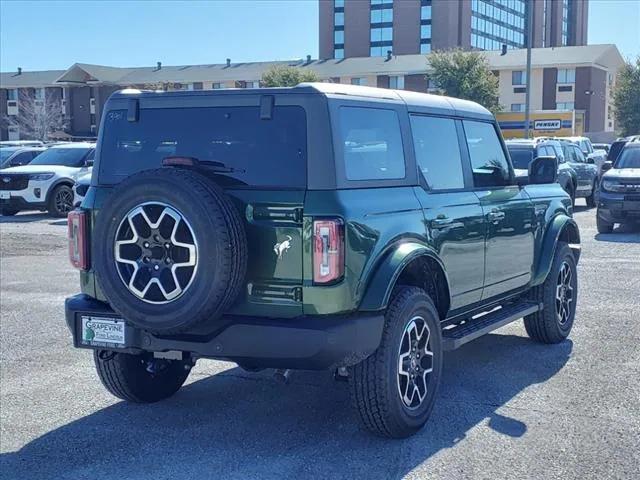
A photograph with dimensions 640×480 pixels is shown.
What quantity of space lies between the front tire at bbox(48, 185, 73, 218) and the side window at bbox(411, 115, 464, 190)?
1575 cm

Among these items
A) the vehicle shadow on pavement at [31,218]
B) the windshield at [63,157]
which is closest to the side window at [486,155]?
the vehicle shadow on pavement at [31,218]

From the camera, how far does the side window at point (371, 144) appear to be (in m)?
4.97

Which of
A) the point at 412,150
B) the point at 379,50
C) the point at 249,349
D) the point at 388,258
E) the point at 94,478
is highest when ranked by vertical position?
the point at 379,50

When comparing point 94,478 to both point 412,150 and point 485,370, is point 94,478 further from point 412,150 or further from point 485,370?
point 485,370

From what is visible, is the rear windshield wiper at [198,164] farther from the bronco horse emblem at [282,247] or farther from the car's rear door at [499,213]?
the car's rear door at [499,213]

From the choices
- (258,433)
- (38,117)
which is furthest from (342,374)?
(38,117)

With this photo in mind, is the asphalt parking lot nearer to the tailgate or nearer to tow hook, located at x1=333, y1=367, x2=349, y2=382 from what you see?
tow hook, located at x1=333, y1=367, x2=349, y2=382

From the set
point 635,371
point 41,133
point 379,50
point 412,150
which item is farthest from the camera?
point 379,50

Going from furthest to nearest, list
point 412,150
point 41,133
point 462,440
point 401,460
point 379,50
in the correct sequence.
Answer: point 379,50 → point 41,133 → point 412,150 → point 462,440 → point 401,460

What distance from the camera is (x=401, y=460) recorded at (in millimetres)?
4879

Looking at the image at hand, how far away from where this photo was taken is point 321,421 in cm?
561

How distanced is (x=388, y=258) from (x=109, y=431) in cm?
212

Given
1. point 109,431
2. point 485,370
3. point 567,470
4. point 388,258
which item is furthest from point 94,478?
point 485,370

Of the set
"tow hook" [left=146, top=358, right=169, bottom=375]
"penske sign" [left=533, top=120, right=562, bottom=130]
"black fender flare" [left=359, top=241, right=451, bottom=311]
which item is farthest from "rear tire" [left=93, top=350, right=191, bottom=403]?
"penske sign" [left=533, top=120, right=562, bottom=130]
